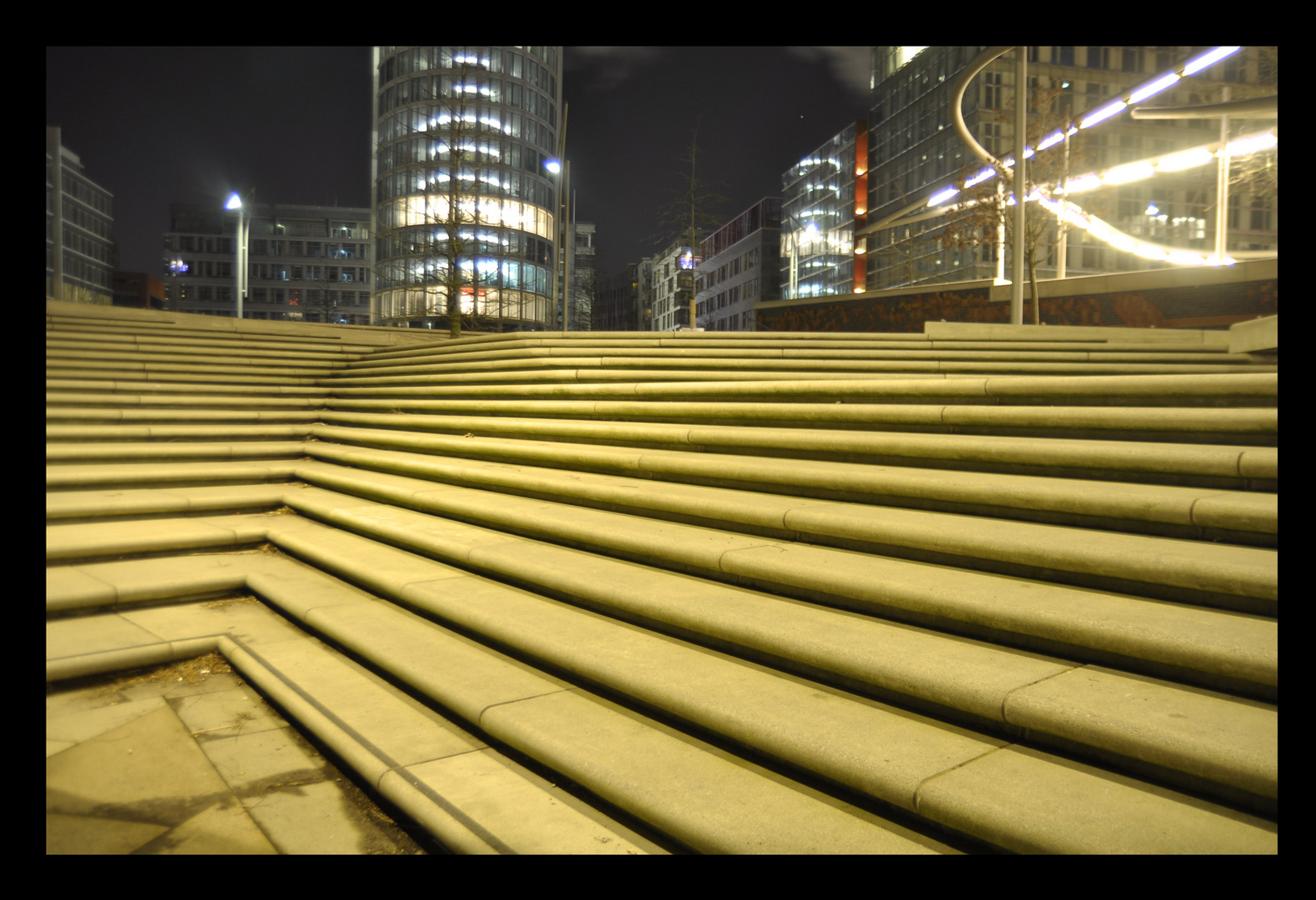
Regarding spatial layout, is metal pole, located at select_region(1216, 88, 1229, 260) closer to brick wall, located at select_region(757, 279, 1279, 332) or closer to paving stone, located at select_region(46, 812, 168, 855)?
brick wall, located at select_region(757, 279, 1279, 332)

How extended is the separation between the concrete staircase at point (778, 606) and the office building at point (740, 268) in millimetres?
67026

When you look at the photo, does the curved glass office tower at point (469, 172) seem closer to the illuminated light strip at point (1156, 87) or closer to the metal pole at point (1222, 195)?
the illuminated light strip at point (1156, 87)

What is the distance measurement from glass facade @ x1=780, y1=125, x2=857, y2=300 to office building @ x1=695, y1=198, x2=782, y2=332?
6.94 m

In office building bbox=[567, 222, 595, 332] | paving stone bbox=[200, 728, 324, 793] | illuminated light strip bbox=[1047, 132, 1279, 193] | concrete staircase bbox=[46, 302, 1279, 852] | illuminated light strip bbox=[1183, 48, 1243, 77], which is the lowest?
Result: paving stone bbox=[200, 728, 324, 793]

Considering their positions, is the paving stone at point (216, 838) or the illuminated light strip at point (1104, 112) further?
the illuminated light strip at point (1104, 112)

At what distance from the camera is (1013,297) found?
555 inches

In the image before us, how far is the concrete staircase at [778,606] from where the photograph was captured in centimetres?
225

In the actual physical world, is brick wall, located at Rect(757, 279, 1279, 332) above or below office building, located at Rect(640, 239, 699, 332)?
below

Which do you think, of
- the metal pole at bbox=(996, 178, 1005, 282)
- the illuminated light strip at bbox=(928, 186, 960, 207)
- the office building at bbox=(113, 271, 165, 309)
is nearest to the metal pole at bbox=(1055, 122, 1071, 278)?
the metal pole at bbox=(996, 178, 1005, 282)

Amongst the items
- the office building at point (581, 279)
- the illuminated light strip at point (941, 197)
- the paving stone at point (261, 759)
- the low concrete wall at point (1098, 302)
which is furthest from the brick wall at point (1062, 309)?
the office building at point (581, 279)

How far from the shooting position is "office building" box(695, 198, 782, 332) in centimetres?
8112

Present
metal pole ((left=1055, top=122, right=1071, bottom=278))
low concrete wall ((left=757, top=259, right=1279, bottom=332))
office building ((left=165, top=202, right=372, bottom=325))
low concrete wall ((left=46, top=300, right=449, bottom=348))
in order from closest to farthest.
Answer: low concrete wall ((left=757, top=259, right=1279, bottom=332)) → low concrete wall ((left=46, top=300, right=449, bottom=348)) → metal pole ((left=1055, top=122, right=1071, bottom=278)) → office building ((left=165, top=202, right=372, bottom=325))

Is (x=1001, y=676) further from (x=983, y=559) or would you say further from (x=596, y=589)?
(x=596, y=589)
